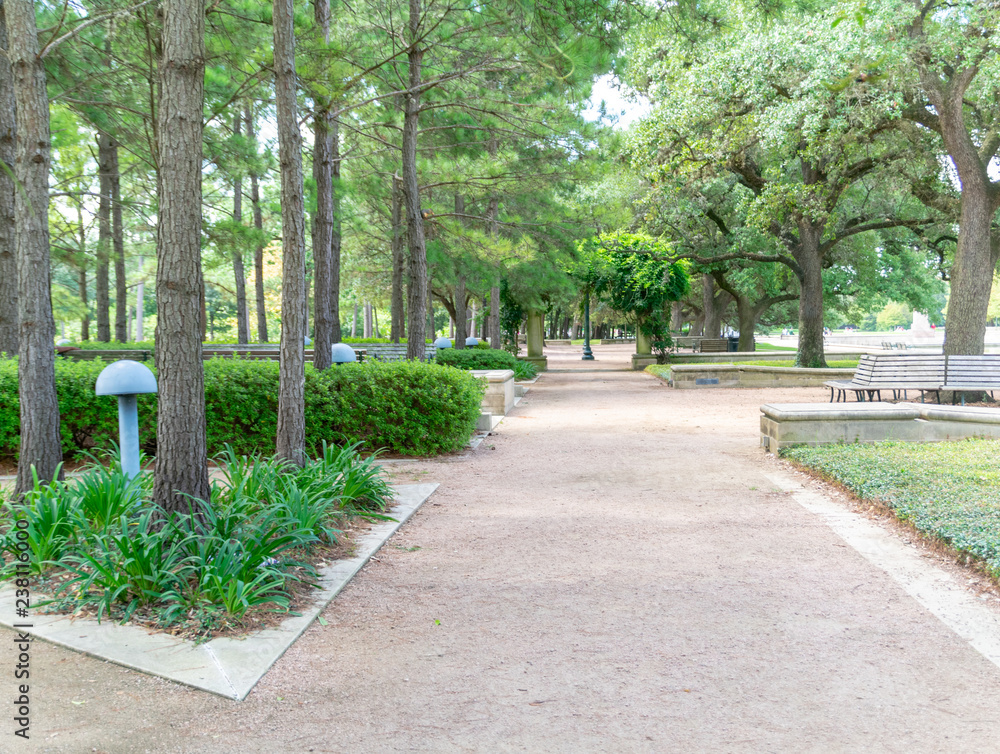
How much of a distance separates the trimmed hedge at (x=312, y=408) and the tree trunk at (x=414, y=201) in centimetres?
313

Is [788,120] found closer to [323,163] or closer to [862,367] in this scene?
[862,367]

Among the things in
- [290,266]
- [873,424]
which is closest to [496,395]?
[873,424]

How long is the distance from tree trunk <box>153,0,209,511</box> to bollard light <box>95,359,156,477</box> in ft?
3.14

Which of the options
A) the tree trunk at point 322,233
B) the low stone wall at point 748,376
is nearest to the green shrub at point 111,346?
the tree trunk at point 322,233

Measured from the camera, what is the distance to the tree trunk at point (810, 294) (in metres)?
20.4

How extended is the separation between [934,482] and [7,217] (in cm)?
896

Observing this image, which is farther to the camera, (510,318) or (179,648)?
(510,318)

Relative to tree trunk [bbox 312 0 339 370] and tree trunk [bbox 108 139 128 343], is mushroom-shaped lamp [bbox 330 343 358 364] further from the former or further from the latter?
tree trunk [bbox 108 139 128 343]

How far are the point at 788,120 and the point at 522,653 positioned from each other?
43.1 feet

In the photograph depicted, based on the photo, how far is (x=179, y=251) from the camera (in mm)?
4316

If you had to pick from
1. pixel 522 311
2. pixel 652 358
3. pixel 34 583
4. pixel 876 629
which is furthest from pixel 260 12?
pixel 652 358

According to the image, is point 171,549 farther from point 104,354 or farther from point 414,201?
point 104,354

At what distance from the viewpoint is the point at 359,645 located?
3.60 metres

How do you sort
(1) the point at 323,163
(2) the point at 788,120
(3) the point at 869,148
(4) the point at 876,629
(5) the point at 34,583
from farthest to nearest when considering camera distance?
(3) the point at 869,148 → (2) the point at 788,120 → (1) the point at 323,163 → (5) the point at 34,583 → (4) the point at 876,629
